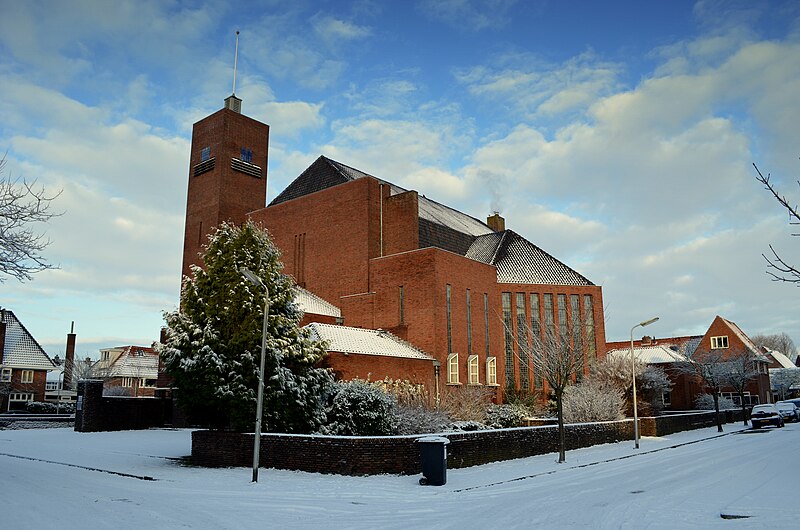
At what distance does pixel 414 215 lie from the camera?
40.3 m

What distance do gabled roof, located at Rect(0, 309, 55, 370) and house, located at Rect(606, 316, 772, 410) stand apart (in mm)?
52429

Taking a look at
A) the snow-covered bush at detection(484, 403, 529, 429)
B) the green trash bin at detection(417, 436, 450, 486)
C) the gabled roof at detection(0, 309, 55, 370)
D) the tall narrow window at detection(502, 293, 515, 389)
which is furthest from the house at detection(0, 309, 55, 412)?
the green trash bin at detection(417, 436, 450, 486)

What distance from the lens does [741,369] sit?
50.7 meters

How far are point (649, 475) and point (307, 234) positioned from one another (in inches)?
1192

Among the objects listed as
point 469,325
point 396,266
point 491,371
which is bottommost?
point 491,371

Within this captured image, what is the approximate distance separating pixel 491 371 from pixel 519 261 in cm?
1004

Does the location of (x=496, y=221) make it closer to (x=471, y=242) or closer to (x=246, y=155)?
(x=471, y=242)

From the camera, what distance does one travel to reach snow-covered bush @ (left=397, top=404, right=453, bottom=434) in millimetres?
22422

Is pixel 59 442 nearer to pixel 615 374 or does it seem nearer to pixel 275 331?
pixel 275 331

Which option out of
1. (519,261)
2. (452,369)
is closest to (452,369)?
(452,369)

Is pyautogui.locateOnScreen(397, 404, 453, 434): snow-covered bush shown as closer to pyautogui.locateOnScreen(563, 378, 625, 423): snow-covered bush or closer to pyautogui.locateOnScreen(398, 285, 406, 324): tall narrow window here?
pyautogui.locateOnScreen(563, 378, 625, 423): snow-covered bush

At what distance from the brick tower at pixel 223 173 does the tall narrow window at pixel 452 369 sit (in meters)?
18.9

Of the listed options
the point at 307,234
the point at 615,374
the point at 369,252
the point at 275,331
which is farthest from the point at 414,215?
the point at 275,331

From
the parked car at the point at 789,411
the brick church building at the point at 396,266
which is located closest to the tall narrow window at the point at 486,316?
the brick church building at the point at 396,266
